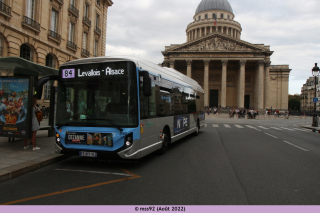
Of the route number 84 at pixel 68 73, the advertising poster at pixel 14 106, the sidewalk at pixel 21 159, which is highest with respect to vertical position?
the route number 84 at pixel 68 73

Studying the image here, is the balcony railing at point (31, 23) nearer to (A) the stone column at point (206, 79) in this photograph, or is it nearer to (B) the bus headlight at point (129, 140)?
(B) the bus headlight at point (129, 140)

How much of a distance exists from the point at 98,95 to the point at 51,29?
16091 millimetres

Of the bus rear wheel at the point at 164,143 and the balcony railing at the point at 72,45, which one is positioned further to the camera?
the balcony railing at the point at 72,45

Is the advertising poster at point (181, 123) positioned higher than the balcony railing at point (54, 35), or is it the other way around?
the balcony railing at point (54, 35)

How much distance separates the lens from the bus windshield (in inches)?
211

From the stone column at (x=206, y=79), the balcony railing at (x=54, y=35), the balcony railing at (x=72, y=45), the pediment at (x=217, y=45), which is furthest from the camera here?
the stone column at (x=206, y=79)

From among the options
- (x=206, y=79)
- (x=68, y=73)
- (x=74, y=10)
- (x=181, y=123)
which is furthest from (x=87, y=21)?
(x=206, y=79)

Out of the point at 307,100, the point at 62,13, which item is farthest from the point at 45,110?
the point at 307,100

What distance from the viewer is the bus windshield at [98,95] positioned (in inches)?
211

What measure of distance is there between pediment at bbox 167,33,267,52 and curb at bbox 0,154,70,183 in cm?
5460

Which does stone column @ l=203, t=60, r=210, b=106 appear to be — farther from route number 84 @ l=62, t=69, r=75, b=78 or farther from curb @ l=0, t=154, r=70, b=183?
route number 84 @ l=62, t=69, r=75, b=78

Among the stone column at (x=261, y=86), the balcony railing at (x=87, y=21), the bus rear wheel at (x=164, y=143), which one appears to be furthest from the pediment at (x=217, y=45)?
the bus rear wheel at (x=164, y=143)

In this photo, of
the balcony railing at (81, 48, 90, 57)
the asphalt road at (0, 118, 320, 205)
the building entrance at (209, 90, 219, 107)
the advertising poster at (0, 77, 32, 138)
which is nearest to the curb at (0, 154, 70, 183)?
the asphalt road at (0, 118, 320, 205)

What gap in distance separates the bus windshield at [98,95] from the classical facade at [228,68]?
175 feet
